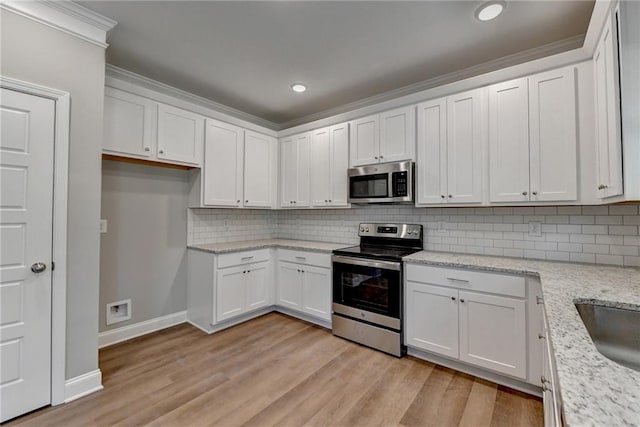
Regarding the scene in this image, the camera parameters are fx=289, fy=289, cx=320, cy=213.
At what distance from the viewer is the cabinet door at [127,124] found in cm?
247

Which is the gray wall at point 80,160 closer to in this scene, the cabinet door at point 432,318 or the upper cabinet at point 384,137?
the upper cabinet at point 384,137

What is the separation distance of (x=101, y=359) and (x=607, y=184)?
3896 mm

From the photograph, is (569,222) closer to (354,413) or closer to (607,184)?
(607,184)

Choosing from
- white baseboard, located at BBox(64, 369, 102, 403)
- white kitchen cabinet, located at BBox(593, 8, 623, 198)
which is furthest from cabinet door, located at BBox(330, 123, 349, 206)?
white baseboard, located at BBox(64, 369, 102, 403)

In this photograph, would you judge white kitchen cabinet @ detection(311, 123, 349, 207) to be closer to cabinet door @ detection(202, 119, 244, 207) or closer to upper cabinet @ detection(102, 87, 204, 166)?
cabinet door @ detection(202, 119, 244, 207)

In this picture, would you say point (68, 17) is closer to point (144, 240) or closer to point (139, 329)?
point (144, 240)

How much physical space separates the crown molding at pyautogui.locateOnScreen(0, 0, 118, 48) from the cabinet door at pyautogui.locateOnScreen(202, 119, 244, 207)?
1206 millimetres

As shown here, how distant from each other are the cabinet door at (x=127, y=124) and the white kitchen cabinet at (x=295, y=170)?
1.61m

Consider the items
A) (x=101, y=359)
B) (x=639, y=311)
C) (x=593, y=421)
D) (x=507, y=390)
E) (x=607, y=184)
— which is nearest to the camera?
(x=593, y=421)

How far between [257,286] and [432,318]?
6.41 ft

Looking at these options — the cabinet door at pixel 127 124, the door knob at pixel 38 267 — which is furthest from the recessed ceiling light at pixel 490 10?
the door knob at pixel 38 267

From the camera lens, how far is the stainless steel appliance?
8.39ft

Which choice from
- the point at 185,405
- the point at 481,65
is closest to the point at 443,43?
the point at 481,65

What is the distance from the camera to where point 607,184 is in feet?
5.43
